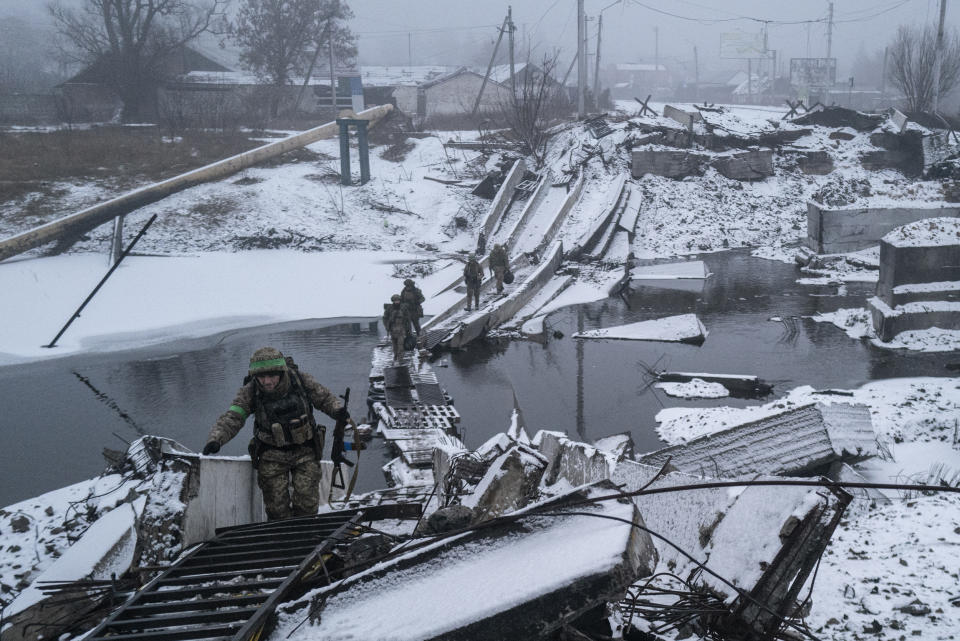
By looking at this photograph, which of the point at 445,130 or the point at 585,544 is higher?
the point at 445,130

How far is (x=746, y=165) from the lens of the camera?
2408cm

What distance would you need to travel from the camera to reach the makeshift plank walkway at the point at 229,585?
2.46 metres

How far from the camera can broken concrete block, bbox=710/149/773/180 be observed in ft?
78.9

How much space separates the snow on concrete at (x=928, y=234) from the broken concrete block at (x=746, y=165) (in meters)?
13.2

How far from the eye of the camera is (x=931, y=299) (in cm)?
1132

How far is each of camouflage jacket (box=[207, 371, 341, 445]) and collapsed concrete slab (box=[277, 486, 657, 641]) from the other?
1.80m

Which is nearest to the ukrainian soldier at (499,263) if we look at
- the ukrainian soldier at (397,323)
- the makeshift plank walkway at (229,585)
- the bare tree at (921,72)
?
the ukrainian soldier at (397,323)

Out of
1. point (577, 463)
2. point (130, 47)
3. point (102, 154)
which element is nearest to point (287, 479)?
point (577, 463)

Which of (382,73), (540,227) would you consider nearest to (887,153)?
(540,227)

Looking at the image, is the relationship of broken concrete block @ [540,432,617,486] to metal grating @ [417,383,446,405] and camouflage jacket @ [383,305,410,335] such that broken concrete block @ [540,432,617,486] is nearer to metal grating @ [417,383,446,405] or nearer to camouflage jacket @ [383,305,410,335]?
metal grating @ [417,383,446,405]

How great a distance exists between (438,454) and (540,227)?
14277mm

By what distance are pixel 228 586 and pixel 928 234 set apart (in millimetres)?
11836

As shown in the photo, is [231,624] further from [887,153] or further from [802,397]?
[887,153]

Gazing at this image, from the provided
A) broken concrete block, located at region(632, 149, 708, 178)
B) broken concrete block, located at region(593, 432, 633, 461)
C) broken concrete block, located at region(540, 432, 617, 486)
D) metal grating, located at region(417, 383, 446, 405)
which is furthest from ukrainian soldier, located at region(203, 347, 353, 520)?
broken concrete block, located at region(632, 149, 708, 178)
